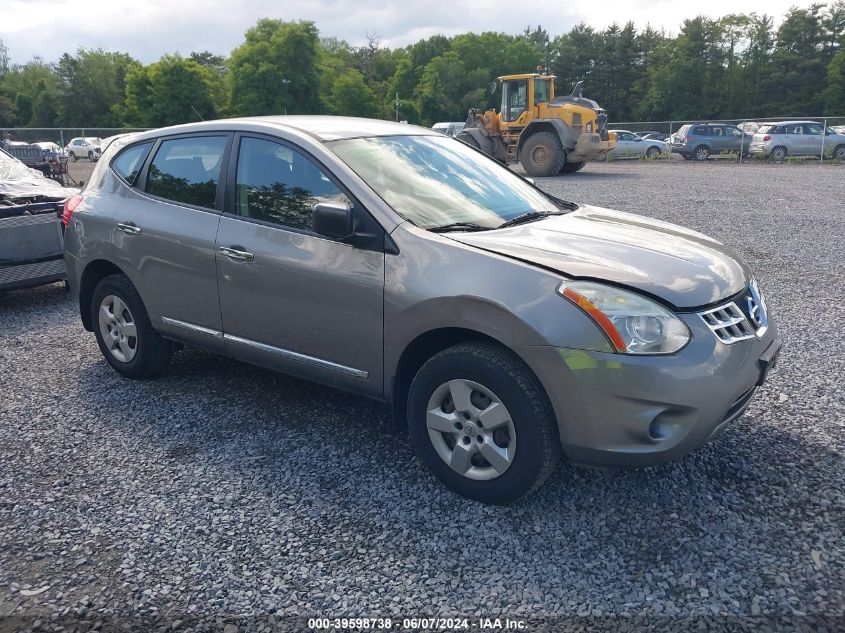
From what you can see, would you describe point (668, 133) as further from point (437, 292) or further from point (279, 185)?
point (437, 292)

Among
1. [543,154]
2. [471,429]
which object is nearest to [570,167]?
[543,154]

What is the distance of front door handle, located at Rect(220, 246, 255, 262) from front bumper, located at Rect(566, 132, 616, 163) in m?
19.7

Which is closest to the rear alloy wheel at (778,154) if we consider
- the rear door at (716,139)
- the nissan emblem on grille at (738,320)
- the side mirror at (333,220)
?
the rear door at (716,139)

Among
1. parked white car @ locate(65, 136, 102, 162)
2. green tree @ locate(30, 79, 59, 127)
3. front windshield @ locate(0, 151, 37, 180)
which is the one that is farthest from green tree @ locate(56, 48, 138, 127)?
front windshield @ locate(0, 151, 37, 180)

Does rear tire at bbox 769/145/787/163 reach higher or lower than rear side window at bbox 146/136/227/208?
higher

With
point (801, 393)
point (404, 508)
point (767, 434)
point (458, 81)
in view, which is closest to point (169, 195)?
point (404, 508)

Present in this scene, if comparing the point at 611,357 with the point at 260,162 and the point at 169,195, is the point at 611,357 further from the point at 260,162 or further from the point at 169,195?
the point at 169,195

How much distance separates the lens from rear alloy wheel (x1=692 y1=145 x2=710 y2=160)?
3044 centimetres

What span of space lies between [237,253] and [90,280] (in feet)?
5.82

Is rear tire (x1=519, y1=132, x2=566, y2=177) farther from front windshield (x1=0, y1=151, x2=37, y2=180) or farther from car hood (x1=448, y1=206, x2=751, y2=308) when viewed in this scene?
car hood (x1=448, y1=206, x2=751, y2=308)

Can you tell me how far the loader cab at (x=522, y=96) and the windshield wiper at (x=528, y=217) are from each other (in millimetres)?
19839

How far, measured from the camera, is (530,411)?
10.0 ft

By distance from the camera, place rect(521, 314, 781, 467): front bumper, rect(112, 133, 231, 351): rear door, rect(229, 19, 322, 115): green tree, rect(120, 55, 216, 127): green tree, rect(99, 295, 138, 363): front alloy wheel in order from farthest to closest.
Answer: rect(229, 19, 322, 115): green tree, rect(120, 55, 216, 127): green tree, rect(99, 295, 138, 363): front alloy wheel, rect(112, 133, 231, 351): rear door, rect(521, 314, 781, 467): front bumper

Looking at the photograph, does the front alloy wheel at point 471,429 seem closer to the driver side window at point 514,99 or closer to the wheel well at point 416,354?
the wheel well at point 416,354
